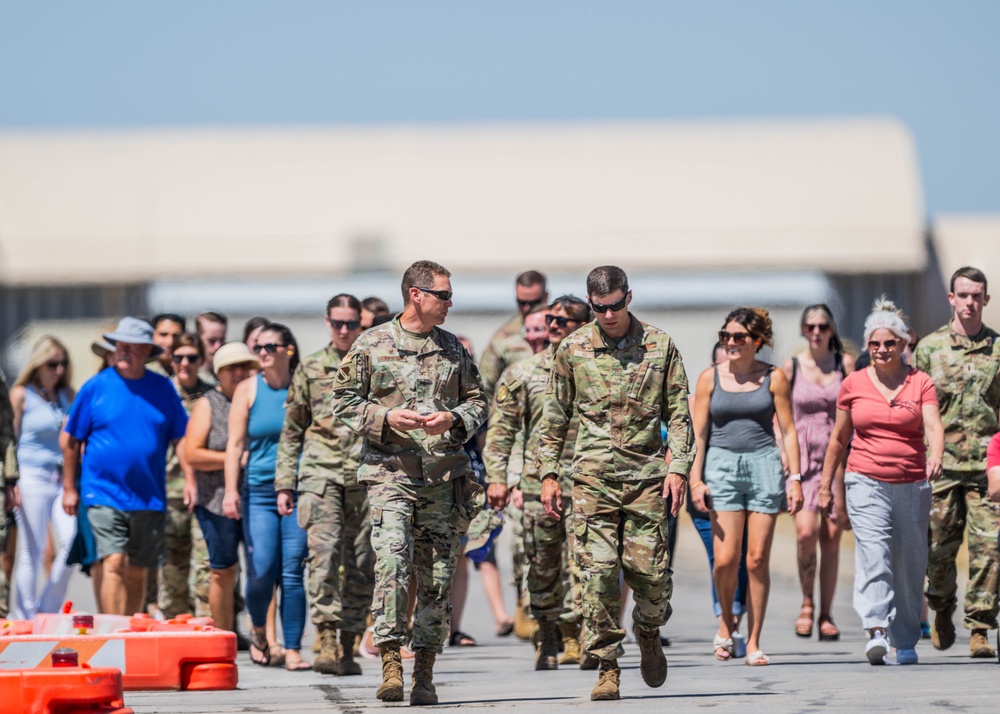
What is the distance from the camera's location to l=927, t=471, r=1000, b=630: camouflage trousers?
10602 millimetres

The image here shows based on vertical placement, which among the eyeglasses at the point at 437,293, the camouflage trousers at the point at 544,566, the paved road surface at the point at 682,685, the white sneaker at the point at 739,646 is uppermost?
the eyeglasses at the point at 437,293

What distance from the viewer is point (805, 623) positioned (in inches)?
484

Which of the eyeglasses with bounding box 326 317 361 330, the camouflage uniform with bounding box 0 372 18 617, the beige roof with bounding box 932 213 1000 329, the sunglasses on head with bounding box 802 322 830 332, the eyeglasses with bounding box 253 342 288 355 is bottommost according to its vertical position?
the camouflage uniform with bounding box 0 372 18 617

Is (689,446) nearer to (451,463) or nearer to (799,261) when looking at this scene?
(451,463)

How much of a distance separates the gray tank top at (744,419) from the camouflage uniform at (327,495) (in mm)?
2144

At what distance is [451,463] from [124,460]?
127 inches

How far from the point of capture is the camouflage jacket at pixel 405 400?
8852 millimetres

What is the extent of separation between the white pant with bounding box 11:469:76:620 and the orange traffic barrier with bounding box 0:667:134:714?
510 centimetres

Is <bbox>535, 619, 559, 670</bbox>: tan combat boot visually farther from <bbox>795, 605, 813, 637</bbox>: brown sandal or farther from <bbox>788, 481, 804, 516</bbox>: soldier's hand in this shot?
<bbox>795, 605, 813, 637</bbox>: brown sandal

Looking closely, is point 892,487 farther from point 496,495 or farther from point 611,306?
point 611,306

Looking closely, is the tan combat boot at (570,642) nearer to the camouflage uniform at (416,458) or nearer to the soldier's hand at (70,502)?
the camouflage uniform at (416,458)

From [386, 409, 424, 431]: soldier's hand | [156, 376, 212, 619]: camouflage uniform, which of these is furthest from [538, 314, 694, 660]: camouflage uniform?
[156, 376, 212, 619]: camouflage uniform

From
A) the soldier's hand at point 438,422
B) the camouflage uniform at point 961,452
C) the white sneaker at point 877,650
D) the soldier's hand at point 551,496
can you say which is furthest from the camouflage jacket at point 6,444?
the camouflage uniform at point 961,452

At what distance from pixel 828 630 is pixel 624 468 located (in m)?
3.69
